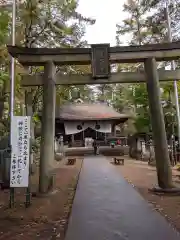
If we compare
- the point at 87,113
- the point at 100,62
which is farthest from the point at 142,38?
the point at 100,62

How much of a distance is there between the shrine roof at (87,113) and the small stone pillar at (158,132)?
56.3 feet

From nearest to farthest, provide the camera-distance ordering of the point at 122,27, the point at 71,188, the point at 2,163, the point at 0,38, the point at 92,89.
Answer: the point at 0,38 → the point at 71,188 → the point at 2,163 → the point at 122,27 → the point at 92,89

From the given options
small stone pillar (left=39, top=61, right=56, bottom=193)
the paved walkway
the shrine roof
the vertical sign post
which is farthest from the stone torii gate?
the shrine roof

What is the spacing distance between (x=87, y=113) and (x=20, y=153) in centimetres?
2074

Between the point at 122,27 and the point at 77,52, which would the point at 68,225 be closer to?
the point at 77,52

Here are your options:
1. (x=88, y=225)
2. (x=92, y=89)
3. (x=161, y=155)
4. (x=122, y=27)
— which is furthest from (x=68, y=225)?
(x=92, y=89)

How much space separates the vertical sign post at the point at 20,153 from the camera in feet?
23.6

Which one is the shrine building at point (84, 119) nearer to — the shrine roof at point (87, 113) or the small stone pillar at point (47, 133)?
the shrine roof at point (87, 113)

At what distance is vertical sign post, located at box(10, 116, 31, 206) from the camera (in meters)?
7.20

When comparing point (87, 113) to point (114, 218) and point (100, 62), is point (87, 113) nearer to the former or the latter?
point (100, 62)

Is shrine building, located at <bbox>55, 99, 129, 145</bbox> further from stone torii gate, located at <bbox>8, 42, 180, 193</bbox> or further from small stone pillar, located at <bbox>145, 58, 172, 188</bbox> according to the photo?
small stone pillar, located at <bbox>145, 58, 172, 188</bbox>

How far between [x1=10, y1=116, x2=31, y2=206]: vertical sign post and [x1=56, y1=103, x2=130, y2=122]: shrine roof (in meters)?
18.5

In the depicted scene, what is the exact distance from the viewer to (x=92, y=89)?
5088cm

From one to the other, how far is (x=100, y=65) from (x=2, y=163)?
213 inches
